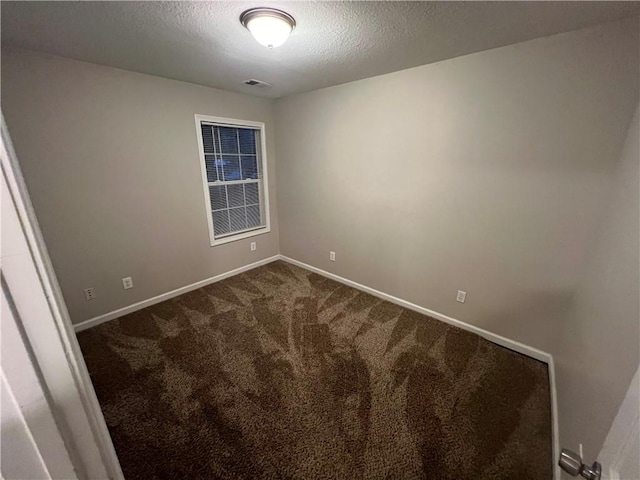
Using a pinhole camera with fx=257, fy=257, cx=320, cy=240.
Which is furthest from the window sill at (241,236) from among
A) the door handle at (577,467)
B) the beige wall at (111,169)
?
the door handle at (577,467)

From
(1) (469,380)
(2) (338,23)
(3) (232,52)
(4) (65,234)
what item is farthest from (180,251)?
(1) (469,380)

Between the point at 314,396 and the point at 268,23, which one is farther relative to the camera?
the point at 314,396

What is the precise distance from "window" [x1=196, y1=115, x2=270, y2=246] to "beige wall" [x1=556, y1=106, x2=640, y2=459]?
10.6 feet

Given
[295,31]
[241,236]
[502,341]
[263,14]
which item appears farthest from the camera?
[241,236]

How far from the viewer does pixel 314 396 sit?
1.72 m

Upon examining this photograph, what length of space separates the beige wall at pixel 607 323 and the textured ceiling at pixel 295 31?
0.86m

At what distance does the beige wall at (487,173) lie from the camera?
1539 millimetres

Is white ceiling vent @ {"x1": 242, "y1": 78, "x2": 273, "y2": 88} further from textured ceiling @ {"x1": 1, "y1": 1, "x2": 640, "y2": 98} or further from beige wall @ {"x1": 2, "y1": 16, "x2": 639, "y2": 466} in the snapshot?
beige wall @ {"x1": 2, "y1": 16, "x2": 639, "y2": 466}

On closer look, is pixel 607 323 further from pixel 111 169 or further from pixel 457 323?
pixel 111 169

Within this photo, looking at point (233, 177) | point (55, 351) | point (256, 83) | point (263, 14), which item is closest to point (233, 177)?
point (233, 177)

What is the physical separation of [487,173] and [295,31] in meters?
1.68

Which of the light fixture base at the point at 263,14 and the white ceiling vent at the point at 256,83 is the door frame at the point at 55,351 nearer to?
the light fixture base at the point at 263,14

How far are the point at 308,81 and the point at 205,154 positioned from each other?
1.39 metres

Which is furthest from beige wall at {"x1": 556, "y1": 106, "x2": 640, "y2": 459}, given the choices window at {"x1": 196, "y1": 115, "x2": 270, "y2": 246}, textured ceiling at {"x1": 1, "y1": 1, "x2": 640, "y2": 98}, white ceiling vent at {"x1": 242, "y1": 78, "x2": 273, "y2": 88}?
window at {"x1": 196, "y1": 115, "x2": 270, "y2": 246}
